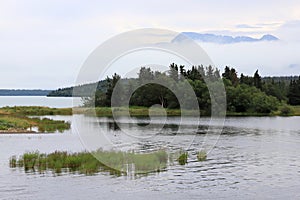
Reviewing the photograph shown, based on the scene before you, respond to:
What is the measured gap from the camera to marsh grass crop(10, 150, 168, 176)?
32.7 metres

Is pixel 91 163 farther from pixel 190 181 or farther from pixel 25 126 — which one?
pixel 25 126

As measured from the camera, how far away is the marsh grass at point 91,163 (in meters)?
32.7

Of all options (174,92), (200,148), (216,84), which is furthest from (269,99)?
(200,148)

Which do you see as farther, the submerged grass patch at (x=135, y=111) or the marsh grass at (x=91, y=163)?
the submerged grass patch at (x=135, y=111)

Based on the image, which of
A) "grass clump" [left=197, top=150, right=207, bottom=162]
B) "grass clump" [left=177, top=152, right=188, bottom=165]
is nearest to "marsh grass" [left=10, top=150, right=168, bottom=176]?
"grass clump" [left=177, top=152, right=188, bottom=165]

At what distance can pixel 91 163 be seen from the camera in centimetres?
3350

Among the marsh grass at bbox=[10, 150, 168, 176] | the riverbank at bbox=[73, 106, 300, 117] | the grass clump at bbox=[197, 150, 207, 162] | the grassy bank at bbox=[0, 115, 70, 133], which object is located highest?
the riverbank at bbox=[73, 106, 300, 117]

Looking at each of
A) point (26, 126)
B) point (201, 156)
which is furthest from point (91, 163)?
point (26, 126)

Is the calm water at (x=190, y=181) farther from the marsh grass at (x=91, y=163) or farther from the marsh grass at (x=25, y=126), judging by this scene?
the marsh grass at (x=25, y=126)

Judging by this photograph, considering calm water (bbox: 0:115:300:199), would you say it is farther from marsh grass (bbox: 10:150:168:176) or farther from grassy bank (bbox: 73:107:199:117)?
grassy bank (bbox: 73:107:199:117)

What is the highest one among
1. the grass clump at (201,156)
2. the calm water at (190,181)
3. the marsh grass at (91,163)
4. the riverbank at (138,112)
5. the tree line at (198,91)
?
the tree line at (198,91)

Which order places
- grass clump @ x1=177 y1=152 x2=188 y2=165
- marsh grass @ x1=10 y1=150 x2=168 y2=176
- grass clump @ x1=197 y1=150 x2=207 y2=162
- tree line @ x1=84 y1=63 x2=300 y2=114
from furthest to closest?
tree line @ x1=84 y1=63 x2=300 y2=114 → grass clump @ x1=197 y1=150 x2=207 y2=162 → grass clump @ x1=177 y1=152 x2=188 y2=165 → marsh grass @ x1=10 y1=150 x2=168 y2=176

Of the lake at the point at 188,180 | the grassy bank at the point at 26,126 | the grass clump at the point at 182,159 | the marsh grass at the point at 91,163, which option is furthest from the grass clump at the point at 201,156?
the grassy bank at the point at 26,126

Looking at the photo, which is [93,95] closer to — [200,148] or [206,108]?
[206,108]
